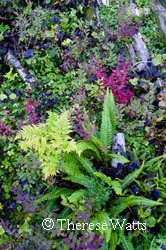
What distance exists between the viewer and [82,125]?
452 cm

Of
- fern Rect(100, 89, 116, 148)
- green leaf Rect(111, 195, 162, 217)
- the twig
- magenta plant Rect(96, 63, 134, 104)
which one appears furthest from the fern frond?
the twig

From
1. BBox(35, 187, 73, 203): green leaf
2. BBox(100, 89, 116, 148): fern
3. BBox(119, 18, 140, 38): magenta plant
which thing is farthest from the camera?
BBox(119, 18, 140, 38): magenta plant

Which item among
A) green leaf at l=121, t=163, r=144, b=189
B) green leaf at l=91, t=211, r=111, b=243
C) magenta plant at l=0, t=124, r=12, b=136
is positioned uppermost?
magenta plant at l=0, t=124, r=12, b=136

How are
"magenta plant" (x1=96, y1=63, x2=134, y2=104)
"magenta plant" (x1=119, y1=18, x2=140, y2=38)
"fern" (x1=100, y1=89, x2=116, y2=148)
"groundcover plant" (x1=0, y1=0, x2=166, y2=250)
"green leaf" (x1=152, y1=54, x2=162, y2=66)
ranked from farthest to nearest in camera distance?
"magenta plant" (x1=119, y1=18, x2=140, y2=38), "green leaf" (x1=152, y1=54, x2=162, y2=66), "magenta plant" (x1=96, y1=63, x2=134, y2=104), "fern" (x1=100, y1=89, x2=116, y2=148), "groundcover plant" (x1=0, y1=0, x2=166, y2=250)

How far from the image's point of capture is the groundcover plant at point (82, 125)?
414 centimetres

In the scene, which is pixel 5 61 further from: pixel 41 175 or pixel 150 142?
pixel 150 142

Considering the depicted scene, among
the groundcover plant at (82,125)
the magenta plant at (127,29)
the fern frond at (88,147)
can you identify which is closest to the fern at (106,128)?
the groundcover plant at (82,125)

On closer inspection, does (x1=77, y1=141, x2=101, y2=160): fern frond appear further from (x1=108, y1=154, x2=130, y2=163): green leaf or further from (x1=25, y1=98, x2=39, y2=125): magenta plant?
(x1=25, y1=98, x2=39, y2=125): magenta plant

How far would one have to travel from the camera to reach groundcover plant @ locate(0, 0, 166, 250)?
4137 mm

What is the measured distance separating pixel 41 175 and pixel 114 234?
3.27ft

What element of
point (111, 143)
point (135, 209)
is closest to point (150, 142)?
point (111, 143)

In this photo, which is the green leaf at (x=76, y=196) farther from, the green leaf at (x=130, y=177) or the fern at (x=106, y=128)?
the fern at (x=106, y=128)

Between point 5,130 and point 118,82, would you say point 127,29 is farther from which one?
point 5,130

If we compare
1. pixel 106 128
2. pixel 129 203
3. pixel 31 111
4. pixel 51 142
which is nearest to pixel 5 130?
pixel 31 111
